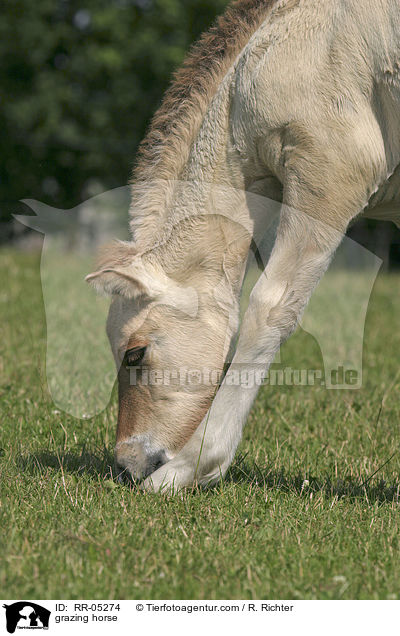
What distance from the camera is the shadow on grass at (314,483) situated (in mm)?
4113

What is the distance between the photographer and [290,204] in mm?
3797

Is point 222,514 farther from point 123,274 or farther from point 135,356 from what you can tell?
point 123,274

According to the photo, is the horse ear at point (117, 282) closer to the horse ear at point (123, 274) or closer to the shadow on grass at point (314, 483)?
the horse ear at point (123, 274)

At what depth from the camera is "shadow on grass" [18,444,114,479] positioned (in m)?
4.38

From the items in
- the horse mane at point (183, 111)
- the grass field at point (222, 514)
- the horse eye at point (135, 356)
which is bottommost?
the grass field at point (222, 514)

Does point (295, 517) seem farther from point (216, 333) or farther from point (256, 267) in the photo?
point (256, 267)

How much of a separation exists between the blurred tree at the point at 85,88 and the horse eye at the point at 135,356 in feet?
Answer: 79.6

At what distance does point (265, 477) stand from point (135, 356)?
979 mm

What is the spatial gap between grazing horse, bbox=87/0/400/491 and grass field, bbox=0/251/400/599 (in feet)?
1.08
